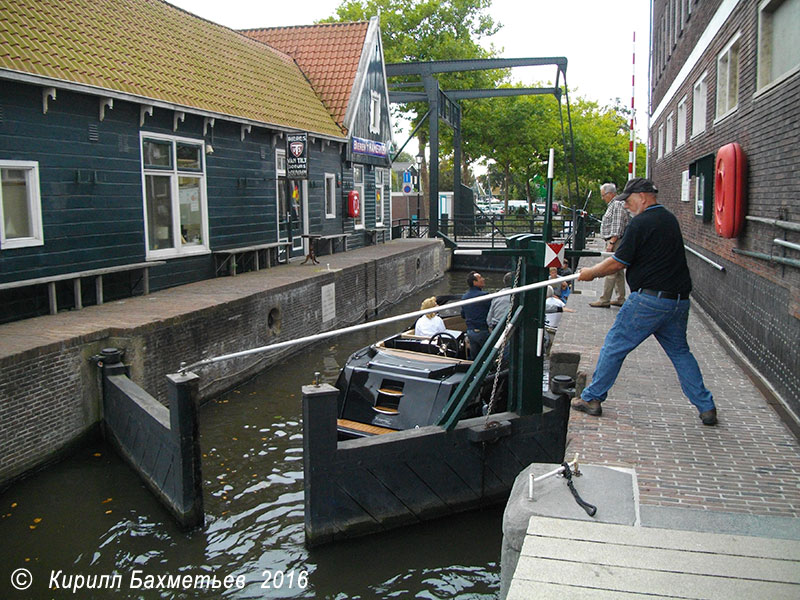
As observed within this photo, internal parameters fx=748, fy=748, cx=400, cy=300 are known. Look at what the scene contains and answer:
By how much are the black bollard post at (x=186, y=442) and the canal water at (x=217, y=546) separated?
211 millimetres

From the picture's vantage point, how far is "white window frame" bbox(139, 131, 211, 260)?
11.5 metres

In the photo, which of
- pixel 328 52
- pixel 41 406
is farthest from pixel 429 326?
pixel 328 52

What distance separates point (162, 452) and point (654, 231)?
4.39 m

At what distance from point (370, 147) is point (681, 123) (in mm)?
9215

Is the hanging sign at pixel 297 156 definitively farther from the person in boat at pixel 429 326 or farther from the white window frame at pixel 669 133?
the white window frame at pixel 669 133

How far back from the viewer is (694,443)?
5387 mm

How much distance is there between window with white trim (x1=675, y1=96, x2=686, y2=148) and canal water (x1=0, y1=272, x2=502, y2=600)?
11849 mm

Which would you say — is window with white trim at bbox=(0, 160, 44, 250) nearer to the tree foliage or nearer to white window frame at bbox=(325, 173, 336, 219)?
white window frame at bbox=(325, 173, 336, 219)

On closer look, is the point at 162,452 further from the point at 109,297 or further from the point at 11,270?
the point at 109,297

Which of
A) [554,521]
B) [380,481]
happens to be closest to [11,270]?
[380,481]

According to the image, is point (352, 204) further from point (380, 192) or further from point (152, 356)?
point (152, 356)

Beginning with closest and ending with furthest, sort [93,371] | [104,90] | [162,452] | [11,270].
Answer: [162,452] < [93,371] < [11,270] < [104,90]

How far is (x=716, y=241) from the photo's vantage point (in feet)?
34.5
